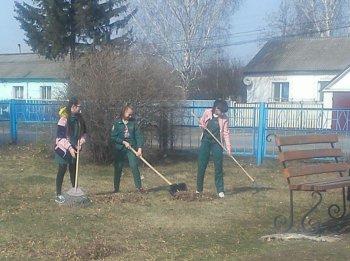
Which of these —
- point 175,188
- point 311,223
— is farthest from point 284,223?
point 175,188

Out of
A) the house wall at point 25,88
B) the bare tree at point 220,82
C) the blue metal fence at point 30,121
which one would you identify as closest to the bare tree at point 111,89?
the blue metal fence at point 30,121

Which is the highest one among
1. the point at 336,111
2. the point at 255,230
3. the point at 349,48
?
the point at 349,48

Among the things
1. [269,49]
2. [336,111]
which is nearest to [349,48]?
[269,49]

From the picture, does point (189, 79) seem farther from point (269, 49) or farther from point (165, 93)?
point (165, 93)

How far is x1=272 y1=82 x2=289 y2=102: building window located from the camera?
3722 centimetres

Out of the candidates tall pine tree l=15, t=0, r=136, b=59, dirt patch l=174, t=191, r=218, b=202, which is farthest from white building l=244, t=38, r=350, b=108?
dirt patch l=174, t=191, r=218, b=202

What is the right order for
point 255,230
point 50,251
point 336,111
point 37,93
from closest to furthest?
point 50,251, point 255,230, point 336,111, point 37,93

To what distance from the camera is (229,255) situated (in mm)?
6062

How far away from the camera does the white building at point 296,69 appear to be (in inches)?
1406

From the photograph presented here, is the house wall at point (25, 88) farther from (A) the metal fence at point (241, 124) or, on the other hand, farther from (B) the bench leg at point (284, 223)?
(B) the bench leg at point (284, 223)

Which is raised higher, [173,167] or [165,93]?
[165,93]

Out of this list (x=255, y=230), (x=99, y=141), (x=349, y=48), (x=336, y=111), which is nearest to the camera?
(x=255, y=230)

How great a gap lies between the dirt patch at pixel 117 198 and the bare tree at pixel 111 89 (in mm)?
3294

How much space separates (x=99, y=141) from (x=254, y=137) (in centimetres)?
375
